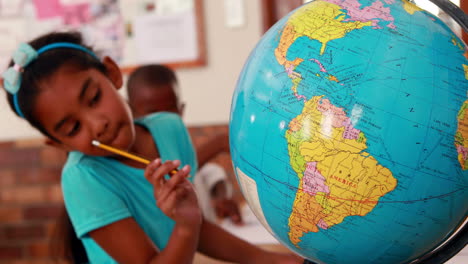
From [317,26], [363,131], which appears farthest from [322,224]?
[317,26]

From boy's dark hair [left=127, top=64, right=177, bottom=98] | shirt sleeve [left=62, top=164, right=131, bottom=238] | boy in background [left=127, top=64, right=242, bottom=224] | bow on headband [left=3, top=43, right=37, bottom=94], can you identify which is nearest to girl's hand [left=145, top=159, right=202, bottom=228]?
shirt sleeve [left=62, top=164, right=131, bottom=238]

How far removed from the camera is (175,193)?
86 centimetres

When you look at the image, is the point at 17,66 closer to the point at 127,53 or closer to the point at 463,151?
the point at 463,151

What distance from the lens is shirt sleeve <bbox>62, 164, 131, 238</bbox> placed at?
0.94m

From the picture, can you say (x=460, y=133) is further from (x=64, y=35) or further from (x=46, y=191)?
(x=46, y=191)

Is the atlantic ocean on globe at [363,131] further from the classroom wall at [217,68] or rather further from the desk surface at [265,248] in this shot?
the classroom wall at [217,68]

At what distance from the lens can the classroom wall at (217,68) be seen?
230 centimetres

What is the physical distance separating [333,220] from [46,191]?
2341 mm

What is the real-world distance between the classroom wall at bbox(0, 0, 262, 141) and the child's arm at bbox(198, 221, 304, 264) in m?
1.29

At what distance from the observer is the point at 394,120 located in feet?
1.74

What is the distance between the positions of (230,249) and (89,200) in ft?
1.03

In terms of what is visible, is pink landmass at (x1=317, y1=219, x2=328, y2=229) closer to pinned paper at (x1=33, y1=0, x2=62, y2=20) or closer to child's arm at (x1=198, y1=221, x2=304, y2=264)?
child's arm at (x1=198, y1=221, x2=304, y2=264)

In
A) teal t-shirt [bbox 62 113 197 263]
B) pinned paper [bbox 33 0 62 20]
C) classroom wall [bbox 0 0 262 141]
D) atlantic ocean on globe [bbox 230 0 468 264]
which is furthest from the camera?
pinned paper [bbox 33 0 62 20]

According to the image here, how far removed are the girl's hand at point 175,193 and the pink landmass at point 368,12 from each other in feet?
1.26
